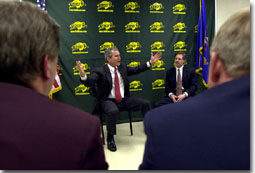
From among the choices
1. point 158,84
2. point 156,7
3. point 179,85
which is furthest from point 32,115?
point 156,7

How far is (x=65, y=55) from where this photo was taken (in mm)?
3057

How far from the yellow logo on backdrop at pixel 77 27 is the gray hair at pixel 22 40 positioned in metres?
2.54

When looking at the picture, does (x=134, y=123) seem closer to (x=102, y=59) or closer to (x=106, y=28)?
(x=102, y=59)

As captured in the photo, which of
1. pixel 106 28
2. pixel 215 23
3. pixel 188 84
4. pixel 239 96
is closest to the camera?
pixel 239 96

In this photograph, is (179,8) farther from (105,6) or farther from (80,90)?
(80,90)

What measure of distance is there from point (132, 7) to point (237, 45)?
2.95 meters

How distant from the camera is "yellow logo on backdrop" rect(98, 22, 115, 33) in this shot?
315 centimetres

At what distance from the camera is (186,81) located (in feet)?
9.66

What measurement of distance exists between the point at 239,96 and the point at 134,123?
9.46 feet

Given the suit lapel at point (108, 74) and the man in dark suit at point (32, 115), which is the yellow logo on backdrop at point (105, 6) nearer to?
the suit lapel at point (108, 74)

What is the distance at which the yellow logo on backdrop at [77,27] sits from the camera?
303cm

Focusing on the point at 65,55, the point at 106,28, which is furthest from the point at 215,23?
the point at 65,55

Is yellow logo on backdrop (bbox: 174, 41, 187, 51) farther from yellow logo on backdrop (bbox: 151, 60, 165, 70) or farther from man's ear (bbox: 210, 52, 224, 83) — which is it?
man's ear (bbox: 210, 52, 224, 83)

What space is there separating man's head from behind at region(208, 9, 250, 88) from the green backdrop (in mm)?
2719
